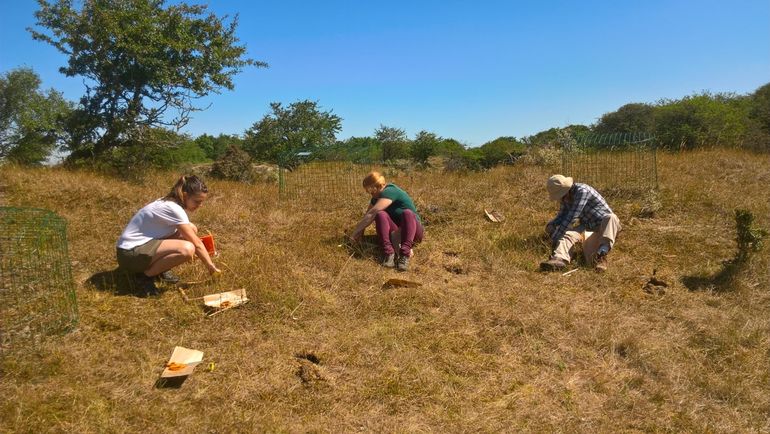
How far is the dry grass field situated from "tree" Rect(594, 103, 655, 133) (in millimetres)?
10416

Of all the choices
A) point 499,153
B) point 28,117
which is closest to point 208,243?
point 499,153

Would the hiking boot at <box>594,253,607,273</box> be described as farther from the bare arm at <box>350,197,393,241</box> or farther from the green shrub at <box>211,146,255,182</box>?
the green shrub at <box>211,146,255,182</box>

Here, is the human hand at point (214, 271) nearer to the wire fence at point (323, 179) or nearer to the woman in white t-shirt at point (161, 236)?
the woman in white t-shirt at point (161, 236)

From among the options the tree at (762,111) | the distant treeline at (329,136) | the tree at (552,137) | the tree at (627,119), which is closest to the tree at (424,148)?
the distant treeline at (329,136)

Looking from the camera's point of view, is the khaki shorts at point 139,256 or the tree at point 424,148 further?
the tree at point 424,148

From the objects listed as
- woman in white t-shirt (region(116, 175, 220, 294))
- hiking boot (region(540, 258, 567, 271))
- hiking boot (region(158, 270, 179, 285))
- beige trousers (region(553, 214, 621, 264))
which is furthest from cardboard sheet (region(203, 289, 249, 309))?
beige trousers (region(553, 214, 621, 264))

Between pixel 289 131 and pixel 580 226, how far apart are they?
1548cm

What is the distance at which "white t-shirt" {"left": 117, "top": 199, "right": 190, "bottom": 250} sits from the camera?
171 inches

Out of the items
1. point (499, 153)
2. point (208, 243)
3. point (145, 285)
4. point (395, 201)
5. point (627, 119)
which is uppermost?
point (627, 119)

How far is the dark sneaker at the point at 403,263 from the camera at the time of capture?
5.58 meters

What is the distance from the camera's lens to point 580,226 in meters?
6.11

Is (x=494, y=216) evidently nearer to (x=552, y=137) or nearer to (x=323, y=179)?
(x=323, y=179)

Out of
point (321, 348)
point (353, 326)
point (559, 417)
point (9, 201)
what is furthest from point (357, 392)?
point (9, 201)

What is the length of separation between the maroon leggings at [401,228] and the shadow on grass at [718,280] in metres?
3.04
